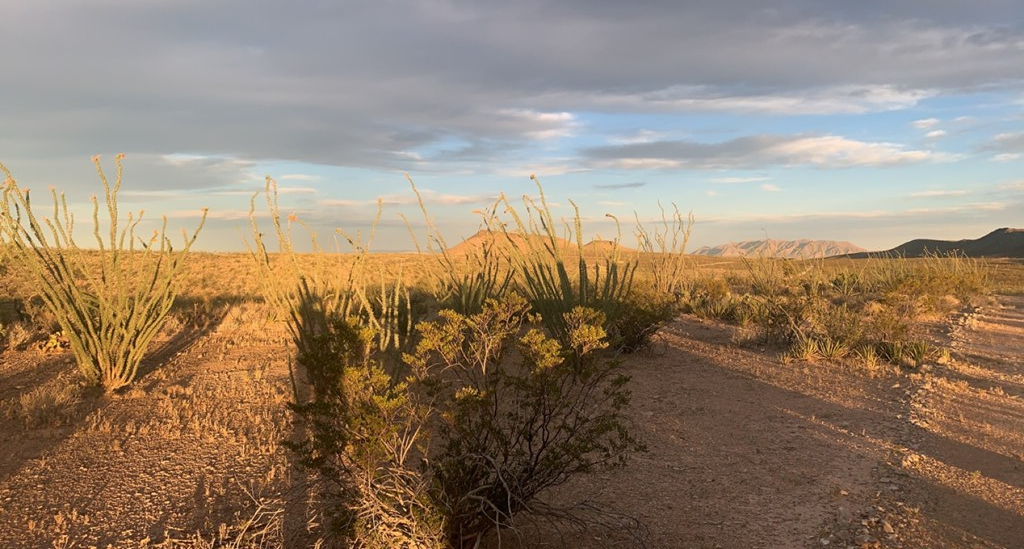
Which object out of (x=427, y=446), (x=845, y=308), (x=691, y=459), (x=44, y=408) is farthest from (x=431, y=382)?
(x=845, y=308)

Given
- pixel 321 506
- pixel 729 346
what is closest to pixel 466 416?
pixel 321 506

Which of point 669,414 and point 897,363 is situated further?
point 897,363

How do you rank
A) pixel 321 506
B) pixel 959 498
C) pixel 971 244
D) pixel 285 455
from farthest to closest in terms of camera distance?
pixel 971 244 → pixel 285 455 → pixel 959 498 → pixel 321 506

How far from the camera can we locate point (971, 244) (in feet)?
295

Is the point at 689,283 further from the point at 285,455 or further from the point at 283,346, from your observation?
the point at 285,455

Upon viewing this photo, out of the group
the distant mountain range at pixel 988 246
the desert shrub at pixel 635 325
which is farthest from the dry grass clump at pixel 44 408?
the distant mountain range at pixel 988 246

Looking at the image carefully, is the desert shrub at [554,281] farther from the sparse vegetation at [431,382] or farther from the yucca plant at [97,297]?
the yucca plant at [97,297]

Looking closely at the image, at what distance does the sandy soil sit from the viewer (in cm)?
475

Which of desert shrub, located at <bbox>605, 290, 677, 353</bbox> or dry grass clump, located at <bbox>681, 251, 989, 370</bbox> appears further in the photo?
dry grass clump, located at <bbox>681, 251, 989, 370</bbox>

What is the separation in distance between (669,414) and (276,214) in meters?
4.99

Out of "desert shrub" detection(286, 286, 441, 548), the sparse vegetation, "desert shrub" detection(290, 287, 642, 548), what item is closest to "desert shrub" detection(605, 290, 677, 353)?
the sparse vegetation

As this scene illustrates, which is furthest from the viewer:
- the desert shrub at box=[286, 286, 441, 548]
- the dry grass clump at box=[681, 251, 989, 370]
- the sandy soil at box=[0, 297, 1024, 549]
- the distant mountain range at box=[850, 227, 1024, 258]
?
the distant mountain range at box=[850, 227, 1024, 258]

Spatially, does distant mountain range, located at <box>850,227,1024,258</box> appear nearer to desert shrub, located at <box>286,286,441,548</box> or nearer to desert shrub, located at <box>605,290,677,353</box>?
desert shrub, located at <box>605,290,677,353</box>

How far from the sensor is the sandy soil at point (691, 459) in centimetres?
475
